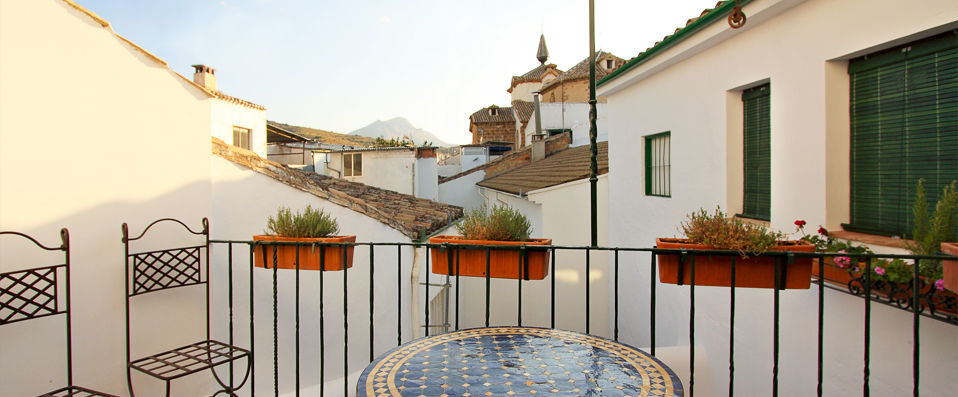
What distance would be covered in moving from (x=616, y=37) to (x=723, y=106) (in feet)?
4.27

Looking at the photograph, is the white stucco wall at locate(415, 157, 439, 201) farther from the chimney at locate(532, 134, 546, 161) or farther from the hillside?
the hillside

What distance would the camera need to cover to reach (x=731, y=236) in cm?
244

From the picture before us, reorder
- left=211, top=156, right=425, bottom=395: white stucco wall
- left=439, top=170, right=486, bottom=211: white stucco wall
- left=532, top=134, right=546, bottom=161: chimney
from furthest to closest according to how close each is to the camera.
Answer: left=439, top=170, right=486, bottom=211: white stucco wall, left=532, top=134, right=546, bottom=161: chimney, left=211, top=156, right=425, bottom=395: white stucco wall

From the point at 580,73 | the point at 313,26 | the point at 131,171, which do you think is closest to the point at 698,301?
the point at 131,171

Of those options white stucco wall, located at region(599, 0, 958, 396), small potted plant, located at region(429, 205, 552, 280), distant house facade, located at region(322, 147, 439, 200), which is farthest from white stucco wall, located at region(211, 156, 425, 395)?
distant house facade, located at region(322, 147, 439, 200)

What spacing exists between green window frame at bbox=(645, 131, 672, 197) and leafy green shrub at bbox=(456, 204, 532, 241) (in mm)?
3212

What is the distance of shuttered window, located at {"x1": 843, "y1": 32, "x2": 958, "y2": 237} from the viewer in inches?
97.9

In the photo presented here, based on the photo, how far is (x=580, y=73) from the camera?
29.2 metres

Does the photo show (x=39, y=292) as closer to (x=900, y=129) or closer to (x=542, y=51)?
(x=900, y=129)

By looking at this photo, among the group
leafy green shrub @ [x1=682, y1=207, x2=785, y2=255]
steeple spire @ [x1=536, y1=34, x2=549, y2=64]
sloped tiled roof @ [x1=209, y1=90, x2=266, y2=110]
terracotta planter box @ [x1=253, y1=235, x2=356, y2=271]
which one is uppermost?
steeple spire @ [x1=536, y1=34, x2=549, y2=64]

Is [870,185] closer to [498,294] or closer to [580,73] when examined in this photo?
[498,294]

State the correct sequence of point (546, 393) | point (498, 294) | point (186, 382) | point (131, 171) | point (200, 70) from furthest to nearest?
1. point (200, 70)
2. point (498, 294)
3. point (186, 382)
4. point (131, 171)
5. point (546, 393)

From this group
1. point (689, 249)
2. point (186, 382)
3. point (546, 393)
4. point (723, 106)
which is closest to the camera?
point (546, 393)

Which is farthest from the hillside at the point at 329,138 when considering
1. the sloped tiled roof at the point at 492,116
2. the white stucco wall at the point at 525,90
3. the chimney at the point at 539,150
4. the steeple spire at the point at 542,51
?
the steeple spire at the point at 542,51
